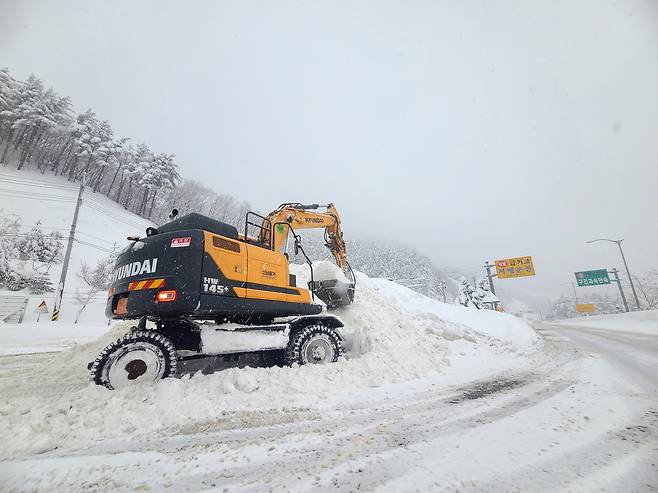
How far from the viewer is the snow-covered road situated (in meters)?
2.05

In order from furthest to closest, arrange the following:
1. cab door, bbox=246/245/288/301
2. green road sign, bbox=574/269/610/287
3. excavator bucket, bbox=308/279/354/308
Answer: green road sign, bbox=574/269/610/287
excavator bucket, bbox=308/279/354/308
cab door, bbox=246/245/288/301

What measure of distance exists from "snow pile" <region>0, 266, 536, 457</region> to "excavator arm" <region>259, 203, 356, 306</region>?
1087 millimetres

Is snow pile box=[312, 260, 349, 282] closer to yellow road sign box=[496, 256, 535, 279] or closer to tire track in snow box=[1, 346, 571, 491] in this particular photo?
tire track in snow box=[1, 346, 571, 491]

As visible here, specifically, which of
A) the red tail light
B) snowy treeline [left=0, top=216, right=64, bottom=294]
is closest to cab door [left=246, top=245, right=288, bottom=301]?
the red tail light

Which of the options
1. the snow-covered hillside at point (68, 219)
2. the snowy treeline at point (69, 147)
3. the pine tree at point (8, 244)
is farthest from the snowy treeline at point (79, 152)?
the pine tree at point (8, 244)

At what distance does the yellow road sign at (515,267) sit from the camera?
36875 mm

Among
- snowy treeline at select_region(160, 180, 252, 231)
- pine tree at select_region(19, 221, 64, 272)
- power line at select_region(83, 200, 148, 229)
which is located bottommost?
pine tree at select_region(19, 221, 64, 272)

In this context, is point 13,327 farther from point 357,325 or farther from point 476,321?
point 476,321

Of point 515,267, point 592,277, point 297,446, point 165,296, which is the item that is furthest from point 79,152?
point 592,277

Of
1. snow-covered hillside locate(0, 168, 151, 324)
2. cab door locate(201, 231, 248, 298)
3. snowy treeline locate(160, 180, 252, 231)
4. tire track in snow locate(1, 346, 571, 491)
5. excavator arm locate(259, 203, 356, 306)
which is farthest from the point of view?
snowy treeline locate(160, 180, 252, 231)

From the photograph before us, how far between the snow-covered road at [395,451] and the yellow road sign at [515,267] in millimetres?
38810

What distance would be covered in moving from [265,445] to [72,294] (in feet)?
97.1

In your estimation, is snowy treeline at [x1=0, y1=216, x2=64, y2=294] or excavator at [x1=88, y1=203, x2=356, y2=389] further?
Answer: snowy treeline at [x1=0, y1=216, x2=64, y2=294]

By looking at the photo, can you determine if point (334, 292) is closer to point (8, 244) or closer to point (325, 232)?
point (325, 232)
